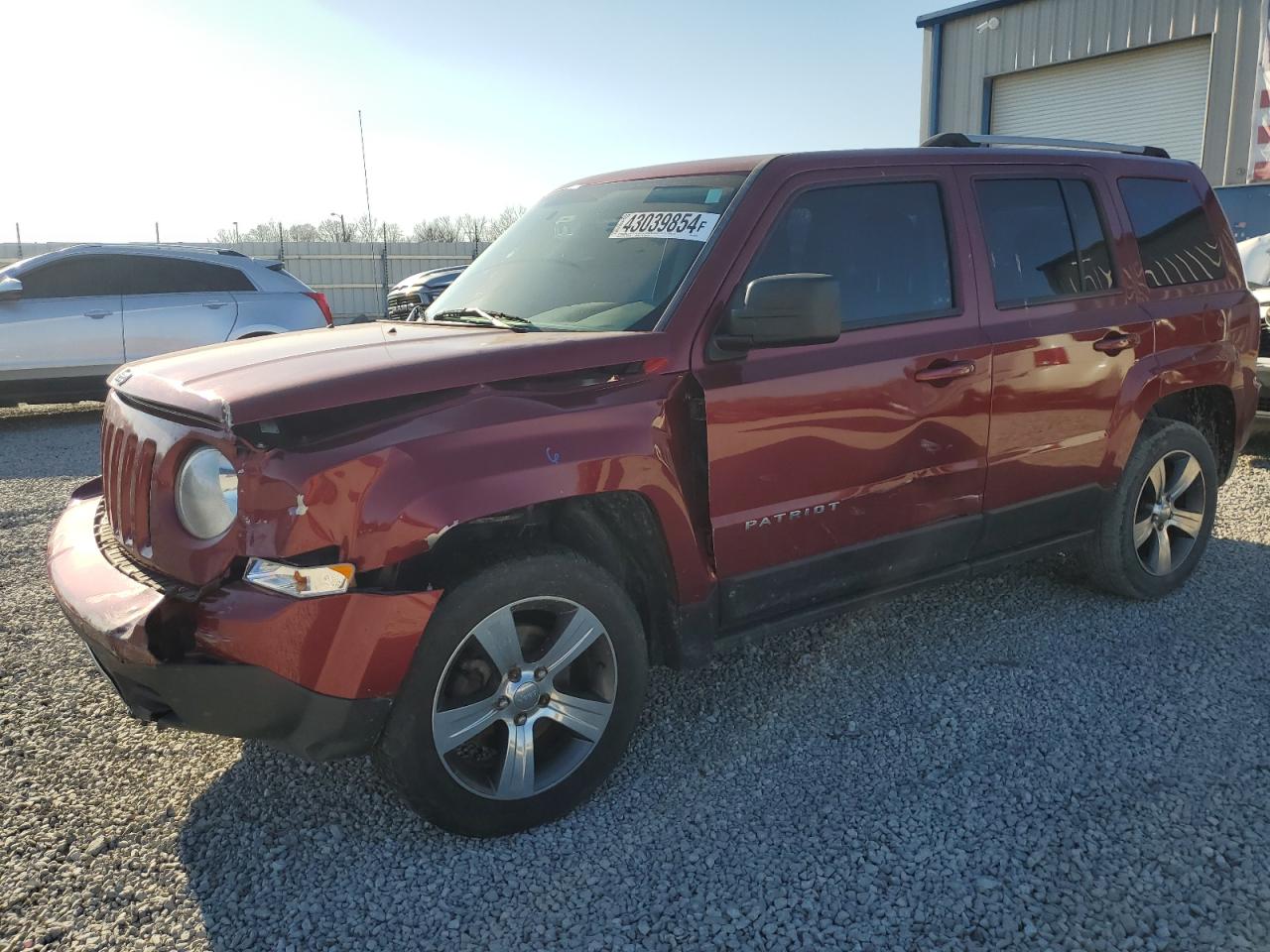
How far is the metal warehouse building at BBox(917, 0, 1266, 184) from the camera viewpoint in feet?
49.0

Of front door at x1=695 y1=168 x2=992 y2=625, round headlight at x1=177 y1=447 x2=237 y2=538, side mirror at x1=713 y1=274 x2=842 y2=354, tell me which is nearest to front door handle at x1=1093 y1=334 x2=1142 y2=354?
front door at x1=695 y1=168 x2=992 y2=625

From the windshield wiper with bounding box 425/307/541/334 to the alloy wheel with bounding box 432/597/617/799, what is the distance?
931mm

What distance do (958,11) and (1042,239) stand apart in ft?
56.3

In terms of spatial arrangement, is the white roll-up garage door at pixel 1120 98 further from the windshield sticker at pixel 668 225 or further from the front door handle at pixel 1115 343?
the windshield sticker at pixel 668 225

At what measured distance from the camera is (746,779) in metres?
3.02

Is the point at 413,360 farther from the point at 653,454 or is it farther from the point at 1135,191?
the point at 1135,191

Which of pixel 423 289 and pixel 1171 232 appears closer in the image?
pixel 1171 232

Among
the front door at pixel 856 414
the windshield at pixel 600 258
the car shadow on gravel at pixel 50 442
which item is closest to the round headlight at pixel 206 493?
the windshield at pixel 600 258

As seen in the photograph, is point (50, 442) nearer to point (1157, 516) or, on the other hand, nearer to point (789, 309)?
point (789, 309)

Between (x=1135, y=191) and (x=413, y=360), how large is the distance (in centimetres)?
338

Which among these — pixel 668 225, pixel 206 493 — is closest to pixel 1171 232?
pixel 668 225

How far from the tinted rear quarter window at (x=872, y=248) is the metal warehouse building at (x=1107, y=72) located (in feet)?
47.4

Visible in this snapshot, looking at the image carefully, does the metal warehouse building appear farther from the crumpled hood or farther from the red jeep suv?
the crumpled hood

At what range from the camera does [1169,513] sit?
4.45 m
